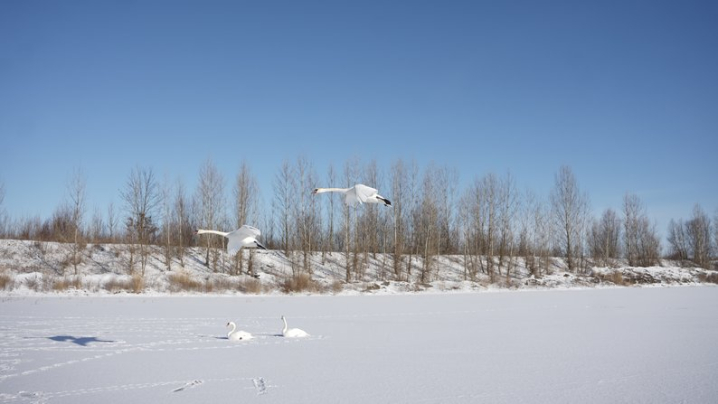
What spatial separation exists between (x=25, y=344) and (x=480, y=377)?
26.8 feet

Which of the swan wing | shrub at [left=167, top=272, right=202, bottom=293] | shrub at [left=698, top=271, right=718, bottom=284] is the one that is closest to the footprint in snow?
the swan wing

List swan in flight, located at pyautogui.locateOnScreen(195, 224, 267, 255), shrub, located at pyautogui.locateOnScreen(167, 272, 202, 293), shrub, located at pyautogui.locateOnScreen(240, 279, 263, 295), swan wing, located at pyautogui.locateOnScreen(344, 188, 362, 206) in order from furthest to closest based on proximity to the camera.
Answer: shrub, located at pyautogui.locateOnScreen(240, 279, 263, 295) → shrub, located at pyautogui.locateOnScreen(167, 272, 202, 293) → swan in flight, located at pyautogui.locateOnScreen(195, 224, 267, 255) → swan wing, located at pyautogui.locateOnScreen(344, 188, 362, 206)

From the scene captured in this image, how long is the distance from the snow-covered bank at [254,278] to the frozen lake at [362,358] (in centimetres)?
901

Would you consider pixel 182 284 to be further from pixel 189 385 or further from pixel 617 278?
pixel 617 278

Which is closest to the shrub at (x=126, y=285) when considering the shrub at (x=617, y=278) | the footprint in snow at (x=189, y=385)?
the footprint in snow at (x=189, y=385)

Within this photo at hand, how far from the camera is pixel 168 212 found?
3080cm

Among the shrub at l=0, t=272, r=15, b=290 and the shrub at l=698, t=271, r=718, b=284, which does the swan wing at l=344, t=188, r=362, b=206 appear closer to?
the shrub at l=0, t=272, r=15, b=290

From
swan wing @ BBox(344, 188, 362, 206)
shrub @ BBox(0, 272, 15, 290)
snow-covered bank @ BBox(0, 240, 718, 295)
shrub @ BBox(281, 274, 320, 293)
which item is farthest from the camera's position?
shrub @ BBox(281, 274, 320, 293)

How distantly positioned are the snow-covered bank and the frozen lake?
9.01 meters

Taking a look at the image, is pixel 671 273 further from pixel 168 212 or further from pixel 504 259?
pixel 168 212

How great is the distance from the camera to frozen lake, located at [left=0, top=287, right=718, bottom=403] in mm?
5358

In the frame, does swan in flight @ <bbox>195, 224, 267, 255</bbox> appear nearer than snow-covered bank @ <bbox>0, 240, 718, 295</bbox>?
Yes

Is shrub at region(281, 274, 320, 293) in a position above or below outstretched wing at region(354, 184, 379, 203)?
below

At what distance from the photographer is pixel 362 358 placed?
742 centimetres
